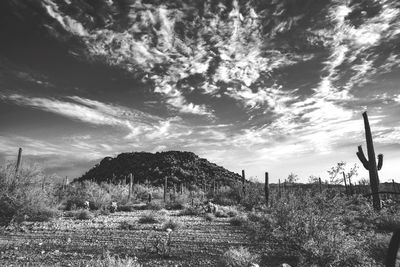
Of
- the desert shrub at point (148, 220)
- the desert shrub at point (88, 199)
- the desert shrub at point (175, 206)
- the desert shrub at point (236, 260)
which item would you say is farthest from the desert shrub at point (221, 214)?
the desert shrub at point (236, 260)

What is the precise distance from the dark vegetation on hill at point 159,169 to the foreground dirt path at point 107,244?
43535 mm

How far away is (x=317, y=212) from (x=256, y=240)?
3.10 meters

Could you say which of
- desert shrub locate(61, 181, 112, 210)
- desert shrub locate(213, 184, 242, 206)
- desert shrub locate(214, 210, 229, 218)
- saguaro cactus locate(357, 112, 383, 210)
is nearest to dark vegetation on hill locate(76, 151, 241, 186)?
desert shrub locate(213, 184, 242, 206)

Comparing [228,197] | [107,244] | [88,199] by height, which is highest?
[228,197]

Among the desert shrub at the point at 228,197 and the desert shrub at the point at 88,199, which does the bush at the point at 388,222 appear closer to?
the desert shrub at the point at 228,197

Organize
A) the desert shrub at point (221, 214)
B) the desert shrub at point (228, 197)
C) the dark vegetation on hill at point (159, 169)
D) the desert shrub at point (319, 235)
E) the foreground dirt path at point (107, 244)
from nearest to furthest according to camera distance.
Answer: the desert shrub at point (319, 235), the foreground dirt path at point (107, 244), the desert shrub at point (221, 214), the desert shrub at point (228, 197), the dark vegetation on hill at point (159, 169)

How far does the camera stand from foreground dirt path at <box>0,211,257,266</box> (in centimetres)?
740

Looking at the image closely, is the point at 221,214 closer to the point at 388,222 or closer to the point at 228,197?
the point at 388,222

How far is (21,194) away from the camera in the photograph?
39.9 feet

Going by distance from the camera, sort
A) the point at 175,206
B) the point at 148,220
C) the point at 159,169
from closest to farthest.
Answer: the point at 148,220 → the point at 175,206 → the point at 159,169

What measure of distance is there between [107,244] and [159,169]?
57.3 m

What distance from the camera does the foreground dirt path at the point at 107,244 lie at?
7.40 meters

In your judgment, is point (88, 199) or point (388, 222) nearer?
point (388, 222)

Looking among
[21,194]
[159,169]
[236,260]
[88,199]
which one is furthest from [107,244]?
[159,169]
